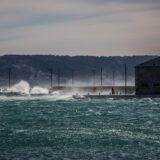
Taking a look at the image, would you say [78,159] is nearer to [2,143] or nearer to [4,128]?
[2,143]

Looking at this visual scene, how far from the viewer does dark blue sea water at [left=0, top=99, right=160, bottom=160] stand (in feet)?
97.3

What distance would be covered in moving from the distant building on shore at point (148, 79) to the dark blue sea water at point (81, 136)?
33867mm

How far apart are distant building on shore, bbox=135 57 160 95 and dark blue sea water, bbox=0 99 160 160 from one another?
111 feet

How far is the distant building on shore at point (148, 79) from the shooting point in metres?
85.6

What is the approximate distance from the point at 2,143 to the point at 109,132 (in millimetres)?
6854

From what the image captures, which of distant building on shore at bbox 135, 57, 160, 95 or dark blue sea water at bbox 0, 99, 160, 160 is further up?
distant building on shore at bbox 135, 57, 160, 95

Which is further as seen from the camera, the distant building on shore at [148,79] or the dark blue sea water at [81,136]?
the distant building on shore at [148,79]

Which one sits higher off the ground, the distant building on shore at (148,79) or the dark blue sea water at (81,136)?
the distant building on shore at (148,79)

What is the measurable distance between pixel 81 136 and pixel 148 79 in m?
50.9

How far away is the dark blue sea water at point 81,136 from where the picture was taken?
1168 inches

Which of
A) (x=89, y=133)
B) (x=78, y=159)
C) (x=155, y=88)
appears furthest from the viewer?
(x=155, y=88)

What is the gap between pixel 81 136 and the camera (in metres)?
35.9

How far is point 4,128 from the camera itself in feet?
134

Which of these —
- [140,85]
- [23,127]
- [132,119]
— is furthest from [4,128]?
[140,85]
